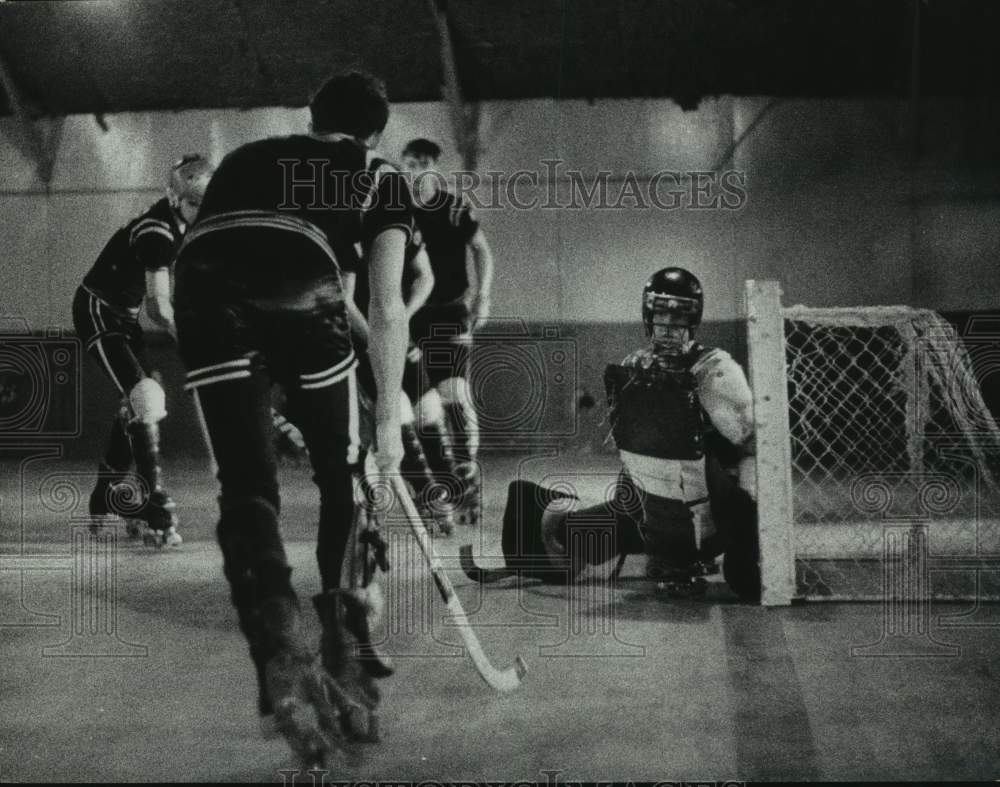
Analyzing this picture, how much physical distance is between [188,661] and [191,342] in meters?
1.02

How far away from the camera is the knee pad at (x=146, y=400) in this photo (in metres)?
3.97

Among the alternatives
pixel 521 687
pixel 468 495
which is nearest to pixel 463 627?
pixel 521 687

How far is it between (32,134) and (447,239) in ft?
6.56

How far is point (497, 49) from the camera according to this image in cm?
460

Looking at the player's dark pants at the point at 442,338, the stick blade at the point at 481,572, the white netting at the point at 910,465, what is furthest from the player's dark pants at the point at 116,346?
the white netting at the point at 910,465

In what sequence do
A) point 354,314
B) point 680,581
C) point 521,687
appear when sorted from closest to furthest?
point 521,687 < point 354,314 < point 680,581

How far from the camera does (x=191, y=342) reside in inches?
93.6

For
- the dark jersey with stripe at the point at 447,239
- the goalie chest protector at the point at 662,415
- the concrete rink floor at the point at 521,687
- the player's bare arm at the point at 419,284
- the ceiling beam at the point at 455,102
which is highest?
the ceiling beam at the point at 455,102

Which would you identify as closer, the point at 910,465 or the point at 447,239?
the point at 910,465

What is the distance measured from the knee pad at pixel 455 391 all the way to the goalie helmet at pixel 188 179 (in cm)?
150

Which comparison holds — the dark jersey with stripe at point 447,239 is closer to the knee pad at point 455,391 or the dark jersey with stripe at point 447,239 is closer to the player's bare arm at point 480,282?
the player's bare arm at point 480,282

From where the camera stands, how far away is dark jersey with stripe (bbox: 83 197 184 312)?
372 centimetres

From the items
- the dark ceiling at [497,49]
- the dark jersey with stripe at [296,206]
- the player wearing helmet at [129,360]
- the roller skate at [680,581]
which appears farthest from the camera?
the player wearing helmet at [129,360]

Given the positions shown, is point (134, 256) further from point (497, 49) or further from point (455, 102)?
point (497, 49)
